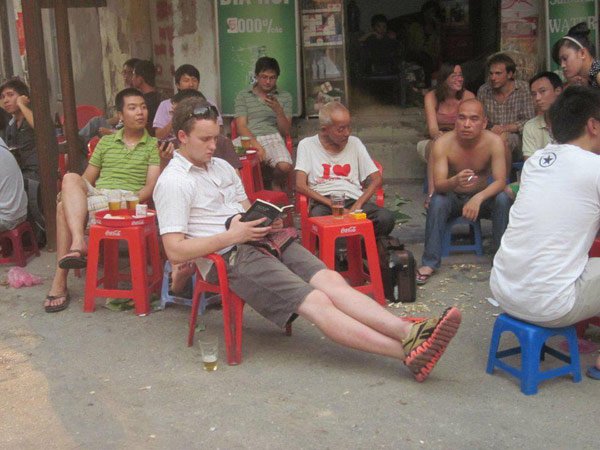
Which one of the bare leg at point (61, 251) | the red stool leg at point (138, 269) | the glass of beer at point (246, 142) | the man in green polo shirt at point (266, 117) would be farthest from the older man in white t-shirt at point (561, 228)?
the man in green polo shirt at point (266, 117)

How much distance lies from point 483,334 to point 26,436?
2541 millimetres

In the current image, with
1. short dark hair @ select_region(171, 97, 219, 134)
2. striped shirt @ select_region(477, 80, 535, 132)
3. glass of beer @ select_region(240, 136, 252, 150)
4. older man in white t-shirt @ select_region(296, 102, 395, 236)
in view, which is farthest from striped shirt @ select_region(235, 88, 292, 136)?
short dark hair @ select_region(171, 97, 219, 134)

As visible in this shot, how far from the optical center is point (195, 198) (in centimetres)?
462

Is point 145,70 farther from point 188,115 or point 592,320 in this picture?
point 592,320

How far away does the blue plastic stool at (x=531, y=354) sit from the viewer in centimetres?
391

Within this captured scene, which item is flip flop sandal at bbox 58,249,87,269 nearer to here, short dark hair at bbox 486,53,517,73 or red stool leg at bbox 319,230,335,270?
red stool leg at bbox 319,230,335,270

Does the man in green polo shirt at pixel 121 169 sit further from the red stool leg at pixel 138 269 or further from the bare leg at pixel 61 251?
the red stool leg at pixel 138 269

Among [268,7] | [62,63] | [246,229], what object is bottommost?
[246,229]

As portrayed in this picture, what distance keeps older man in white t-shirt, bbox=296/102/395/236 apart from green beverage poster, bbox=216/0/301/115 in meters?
3.08

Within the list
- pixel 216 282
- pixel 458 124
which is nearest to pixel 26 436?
pixel 216 282

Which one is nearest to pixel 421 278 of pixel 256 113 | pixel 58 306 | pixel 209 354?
pixel 209 354

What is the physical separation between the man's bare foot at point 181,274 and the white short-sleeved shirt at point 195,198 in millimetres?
288

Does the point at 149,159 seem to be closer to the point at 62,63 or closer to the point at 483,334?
the point at 62,63

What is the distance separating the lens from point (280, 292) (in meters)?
4.24
